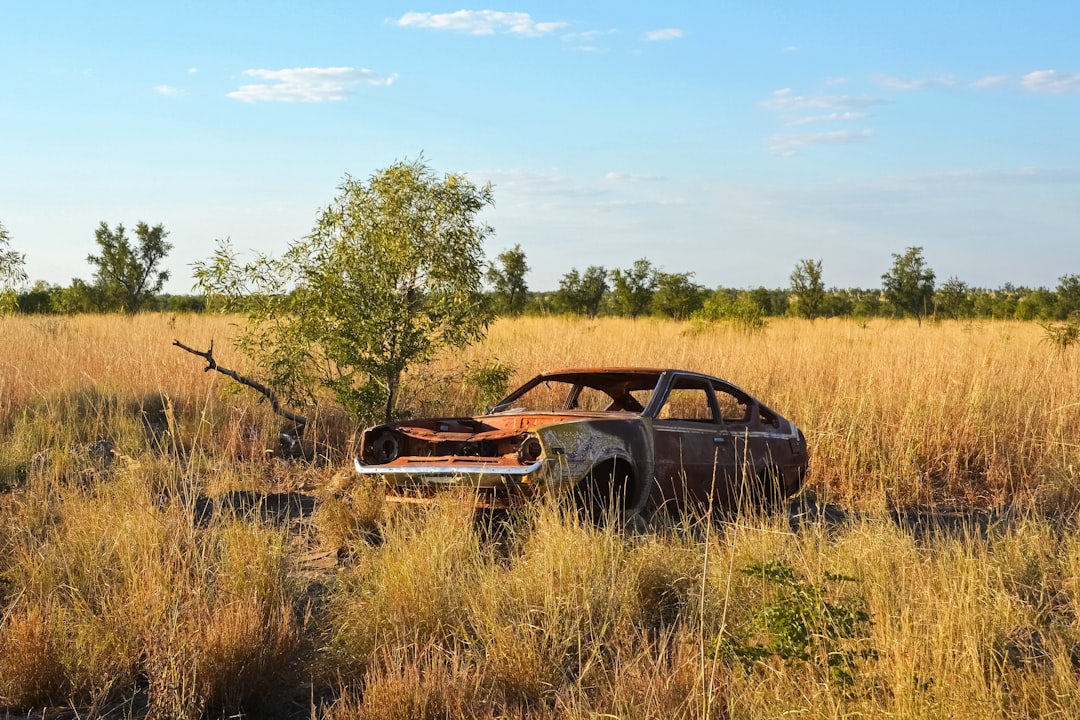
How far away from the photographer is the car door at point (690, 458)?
7.61 metres

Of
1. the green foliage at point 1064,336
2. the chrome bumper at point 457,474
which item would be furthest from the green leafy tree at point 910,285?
the chrome bumper at point 457,474

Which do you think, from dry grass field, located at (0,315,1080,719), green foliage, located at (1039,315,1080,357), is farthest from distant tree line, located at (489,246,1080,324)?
dry grass field, located at (0,315,1080,719)

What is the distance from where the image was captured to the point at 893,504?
33.7ft

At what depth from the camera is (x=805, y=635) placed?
4672 millimetres

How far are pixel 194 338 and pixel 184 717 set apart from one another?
18.3 meters

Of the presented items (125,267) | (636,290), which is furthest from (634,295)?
(125,267)

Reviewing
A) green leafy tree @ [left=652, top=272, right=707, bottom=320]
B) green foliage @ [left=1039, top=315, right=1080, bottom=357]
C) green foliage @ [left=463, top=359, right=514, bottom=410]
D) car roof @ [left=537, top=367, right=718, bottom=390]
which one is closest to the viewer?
car roof @ [left=537, top=367, right=718, bottom=390]

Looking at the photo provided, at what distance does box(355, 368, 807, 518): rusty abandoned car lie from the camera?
6.80 metres

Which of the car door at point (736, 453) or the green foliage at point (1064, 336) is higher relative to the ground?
the green foliage at point (1064, 336)

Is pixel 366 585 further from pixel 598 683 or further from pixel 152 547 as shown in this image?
pixel 598 683

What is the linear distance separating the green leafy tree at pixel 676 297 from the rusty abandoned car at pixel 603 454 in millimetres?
32321

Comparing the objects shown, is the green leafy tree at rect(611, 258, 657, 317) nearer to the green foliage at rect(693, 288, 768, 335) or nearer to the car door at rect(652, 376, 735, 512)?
the green foliage at rect(693, 288, 768, 335)

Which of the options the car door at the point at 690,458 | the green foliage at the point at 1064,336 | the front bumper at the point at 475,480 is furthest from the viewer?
the green foliage at the point at 1064,336

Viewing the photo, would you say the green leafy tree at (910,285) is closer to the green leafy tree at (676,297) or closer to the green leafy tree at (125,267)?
the green leafy tree at (676,297)
